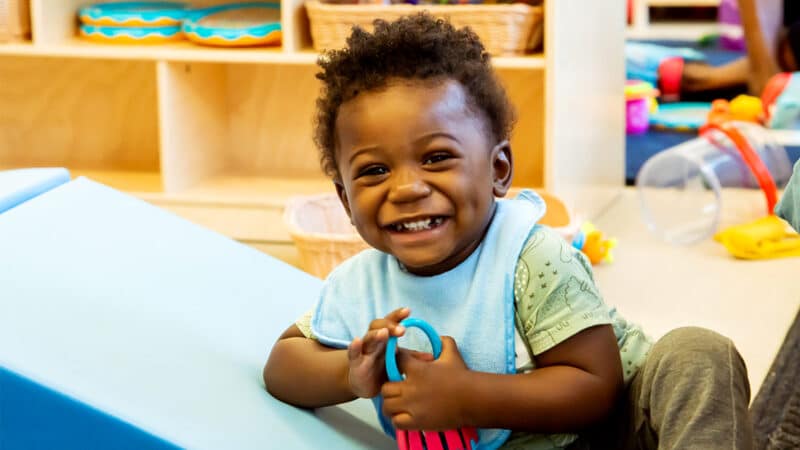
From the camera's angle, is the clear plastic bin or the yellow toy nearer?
the yellow toy

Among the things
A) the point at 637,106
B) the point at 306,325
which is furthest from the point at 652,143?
the point at 306,325

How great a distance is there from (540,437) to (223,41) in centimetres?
146

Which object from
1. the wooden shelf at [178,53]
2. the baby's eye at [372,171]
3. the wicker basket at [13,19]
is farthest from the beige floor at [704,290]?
the wicker basket at [13,19]

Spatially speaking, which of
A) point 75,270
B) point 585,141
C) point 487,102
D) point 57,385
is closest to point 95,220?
point 75,270

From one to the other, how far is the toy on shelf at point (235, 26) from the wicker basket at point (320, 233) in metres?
0.38

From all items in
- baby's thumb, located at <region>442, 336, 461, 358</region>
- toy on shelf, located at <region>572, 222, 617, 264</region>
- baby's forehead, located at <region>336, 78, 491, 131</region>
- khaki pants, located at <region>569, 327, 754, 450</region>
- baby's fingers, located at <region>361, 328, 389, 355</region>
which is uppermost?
baby's forehead, located at <region>336, 78, 491, 131</region>

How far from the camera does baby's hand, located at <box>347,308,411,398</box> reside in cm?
86

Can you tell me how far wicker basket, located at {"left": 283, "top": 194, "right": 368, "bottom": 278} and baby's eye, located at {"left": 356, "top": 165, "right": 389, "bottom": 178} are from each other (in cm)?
88

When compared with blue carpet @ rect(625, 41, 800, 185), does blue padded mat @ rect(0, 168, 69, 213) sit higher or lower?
higher

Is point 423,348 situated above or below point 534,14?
below

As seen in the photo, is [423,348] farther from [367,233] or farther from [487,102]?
[487,102]

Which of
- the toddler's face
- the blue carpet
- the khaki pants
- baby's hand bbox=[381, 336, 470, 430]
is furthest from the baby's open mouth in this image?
the blue carpet

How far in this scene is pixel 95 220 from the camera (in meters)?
1.29

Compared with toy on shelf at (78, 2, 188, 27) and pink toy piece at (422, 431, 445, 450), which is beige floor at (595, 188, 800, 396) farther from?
toy on shelf at (78, 2, 188, 27)
